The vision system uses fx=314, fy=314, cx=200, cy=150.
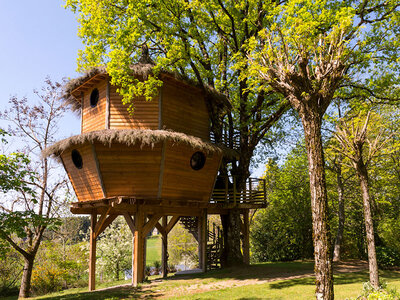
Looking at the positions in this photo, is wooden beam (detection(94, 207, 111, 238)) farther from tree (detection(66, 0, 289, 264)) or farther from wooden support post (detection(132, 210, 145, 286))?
tree (detection(66, 0, 289, 264))

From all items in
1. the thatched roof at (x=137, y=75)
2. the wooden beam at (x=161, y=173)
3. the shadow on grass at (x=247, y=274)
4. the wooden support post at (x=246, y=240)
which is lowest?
the shadow on grass at (x=247, y=274)

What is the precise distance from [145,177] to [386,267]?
14.1 meters

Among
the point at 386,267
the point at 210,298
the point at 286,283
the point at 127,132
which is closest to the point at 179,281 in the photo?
the point at 210,298

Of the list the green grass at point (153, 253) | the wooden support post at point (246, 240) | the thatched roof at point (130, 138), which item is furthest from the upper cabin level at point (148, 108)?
the green grass at point (153, 253)

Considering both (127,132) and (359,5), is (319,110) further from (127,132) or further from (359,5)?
(359,5)

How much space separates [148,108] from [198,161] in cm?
348

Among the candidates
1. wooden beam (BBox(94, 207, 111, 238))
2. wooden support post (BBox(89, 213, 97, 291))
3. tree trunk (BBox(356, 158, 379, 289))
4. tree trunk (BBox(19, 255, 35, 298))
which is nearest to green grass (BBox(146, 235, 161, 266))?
tree trunk (BBox(19, 255, 35, 298))

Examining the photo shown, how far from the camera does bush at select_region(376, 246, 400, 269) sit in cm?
1738

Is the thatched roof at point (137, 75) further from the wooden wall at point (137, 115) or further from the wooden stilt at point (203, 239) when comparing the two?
the wooden stilt at point (203, 239)

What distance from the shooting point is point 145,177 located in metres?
13.4

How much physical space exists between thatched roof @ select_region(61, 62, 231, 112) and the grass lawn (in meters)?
8.54

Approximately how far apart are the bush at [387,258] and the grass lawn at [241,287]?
2874mm

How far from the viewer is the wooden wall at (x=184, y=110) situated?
14624 millimetres

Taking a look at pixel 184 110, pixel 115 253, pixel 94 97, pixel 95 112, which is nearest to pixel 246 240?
pixel 184 110
